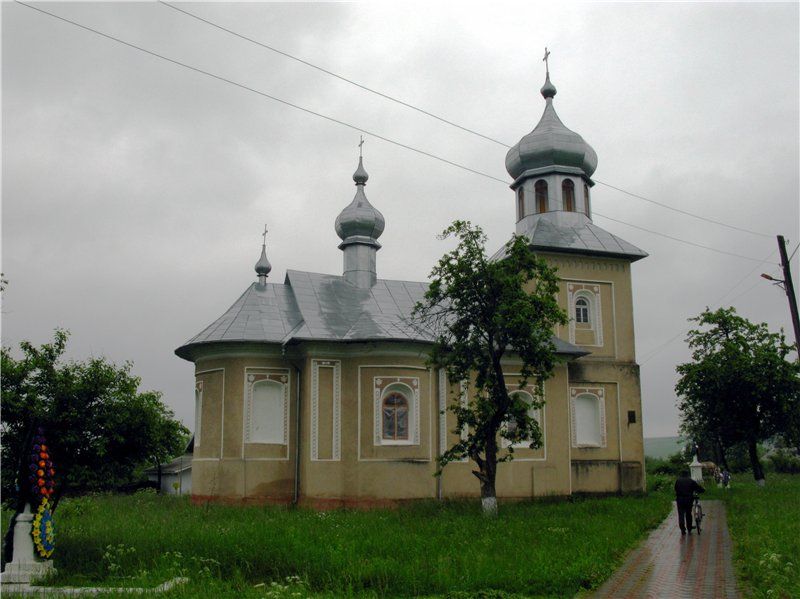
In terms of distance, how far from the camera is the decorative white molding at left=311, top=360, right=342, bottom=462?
22797mm

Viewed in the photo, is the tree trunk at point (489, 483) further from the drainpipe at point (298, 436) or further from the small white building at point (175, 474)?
the small white building at point (175, 474)

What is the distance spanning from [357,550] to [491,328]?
7.99m

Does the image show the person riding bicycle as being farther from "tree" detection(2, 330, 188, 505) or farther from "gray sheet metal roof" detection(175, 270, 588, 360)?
"tree" detection(2, 330, 188, 505)

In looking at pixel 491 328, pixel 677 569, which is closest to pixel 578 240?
pixel 491 328

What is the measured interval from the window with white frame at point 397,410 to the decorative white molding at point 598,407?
5996 millimetres

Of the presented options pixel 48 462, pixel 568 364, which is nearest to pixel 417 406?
pixel 568 364

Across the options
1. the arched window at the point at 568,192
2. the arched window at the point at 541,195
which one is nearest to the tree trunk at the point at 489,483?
the arched window at the point at 541,195

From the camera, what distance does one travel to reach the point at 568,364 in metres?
26.2

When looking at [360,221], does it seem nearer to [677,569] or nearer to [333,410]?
[333,410]

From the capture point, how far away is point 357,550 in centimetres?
1320

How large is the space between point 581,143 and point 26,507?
22462 millimetres

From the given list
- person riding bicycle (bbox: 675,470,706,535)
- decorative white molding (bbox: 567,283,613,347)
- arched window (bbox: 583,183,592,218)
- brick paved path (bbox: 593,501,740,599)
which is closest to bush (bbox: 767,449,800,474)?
decorative white molding (bbox: 567,283,613,347)

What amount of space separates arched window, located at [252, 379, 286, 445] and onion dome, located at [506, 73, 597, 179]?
41.2 feet

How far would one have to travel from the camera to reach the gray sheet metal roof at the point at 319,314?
2355 centimetres
